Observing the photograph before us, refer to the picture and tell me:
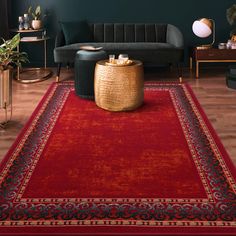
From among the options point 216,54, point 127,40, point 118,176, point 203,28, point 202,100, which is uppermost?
point 203,28

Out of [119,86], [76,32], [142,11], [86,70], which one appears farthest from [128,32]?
[119,86]

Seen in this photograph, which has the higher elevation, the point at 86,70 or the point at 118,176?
the point at 86,70

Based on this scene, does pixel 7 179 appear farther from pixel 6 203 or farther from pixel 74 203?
pixel 74 203

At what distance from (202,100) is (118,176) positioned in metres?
1.86

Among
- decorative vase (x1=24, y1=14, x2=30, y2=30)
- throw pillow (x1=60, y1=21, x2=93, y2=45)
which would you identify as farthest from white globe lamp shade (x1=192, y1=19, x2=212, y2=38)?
decorative vase (x1=24, y1=14, x2=30, y2=30)

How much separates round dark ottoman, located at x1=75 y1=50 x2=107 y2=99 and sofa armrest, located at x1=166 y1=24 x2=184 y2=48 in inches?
43.2

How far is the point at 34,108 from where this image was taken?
4.06 meters

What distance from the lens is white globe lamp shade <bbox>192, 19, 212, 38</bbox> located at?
5250 mm

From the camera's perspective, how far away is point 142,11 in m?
5.69

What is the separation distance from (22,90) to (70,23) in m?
1.15

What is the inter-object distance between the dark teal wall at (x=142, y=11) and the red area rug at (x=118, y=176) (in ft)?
6.73

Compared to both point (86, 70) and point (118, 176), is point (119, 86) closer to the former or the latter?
point (86, 70)

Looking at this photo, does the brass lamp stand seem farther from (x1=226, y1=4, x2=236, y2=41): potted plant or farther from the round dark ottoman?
(x1=226, y1=4, x2=236, y2=41): potted plant
